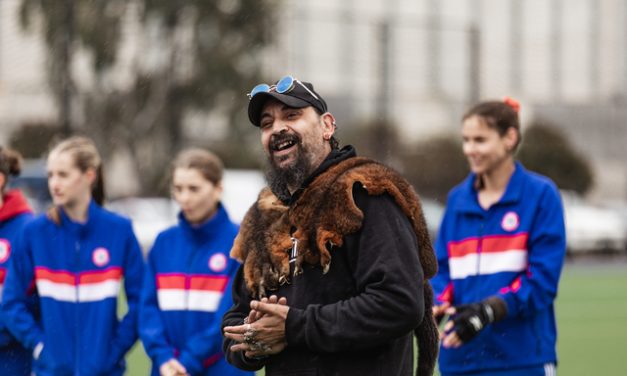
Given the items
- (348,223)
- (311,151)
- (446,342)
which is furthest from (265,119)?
(446,342)

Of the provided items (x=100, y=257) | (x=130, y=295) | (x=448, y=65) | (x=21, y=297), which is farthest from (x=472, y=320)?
(x=448, y=65)

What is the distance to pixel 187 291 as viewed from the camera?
17.7 ft

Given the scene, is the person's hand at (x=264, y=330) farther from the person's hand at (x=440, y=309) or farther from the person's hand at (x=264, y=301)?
the person's hand at (x=440, y=309)

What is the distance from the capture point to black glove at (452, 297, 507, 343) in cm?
479

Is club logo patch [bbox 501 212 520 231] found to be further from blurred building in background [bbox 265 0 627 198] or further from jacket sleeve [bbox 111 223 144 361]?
blurred building in background [bbox 265 0 627 198]

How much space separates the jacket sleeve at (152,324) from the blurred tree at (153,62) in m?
25.3

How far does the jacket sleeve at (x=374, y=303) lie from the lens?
3248 mm

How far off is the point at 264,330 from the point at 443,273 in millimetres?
2251

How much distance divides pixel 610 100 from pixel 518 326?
4295 cm

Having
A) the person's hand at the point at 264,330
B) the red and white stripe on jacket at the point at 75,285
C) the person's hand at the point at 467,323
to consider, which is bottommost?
the person's hand at the point at 467,323

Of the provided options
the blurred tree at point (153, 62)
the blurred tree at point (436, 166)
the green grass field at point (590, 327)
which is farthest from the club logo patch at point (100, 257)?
the blurred tree at point (436, 166)

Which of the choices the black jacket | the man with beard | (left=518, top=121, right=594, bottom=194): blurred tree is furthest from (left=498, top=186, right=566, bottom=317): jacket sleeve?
(left=518, top=121, right=594, bottom=194): blurred tree

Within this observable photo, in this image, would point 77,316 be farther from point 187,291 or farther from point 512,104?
point 512,104

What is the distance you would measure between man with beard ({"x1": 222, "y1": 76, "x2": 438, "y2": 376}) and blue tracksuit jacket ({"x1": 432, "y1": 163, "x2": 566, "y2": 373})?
1392 millimetres
